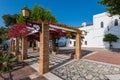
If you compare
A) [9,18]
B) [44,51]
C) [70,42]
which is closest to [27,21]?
[44,51]

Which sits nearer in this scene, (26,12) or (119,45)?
(26,12)

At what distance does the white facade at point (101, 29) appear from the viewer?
2814 centimetres

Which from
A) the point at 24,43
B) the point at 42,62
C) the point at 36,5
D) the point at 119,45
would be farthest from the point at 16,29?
the point at 119,45

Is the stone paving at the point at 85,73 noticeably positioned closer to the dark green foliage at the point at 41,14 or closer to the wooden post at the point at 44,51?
the wooden post at the point at 44,51

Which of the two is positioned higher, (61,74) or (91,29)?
(91,29)

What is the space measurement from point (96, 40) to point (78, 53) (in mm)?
19591

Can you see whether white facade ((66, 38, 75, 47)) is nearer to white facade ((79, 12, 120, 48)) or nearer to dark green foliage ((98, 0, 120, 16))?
white facade ((79, 12, 120, 48))

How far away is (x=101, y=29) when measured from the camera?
101 ft

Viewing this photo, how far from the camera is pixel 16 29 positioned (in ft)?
43.8

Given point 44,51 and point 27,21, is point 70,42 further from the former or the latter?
point 27,21

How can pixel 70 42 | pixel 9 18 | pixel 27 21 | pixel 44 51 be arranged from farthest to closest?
1. pixel 9 18
2. pixel 70 42
3. pixel 44 51
4. pixel 27 21

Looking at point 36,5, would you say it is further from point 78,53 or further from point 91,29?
point 91,29

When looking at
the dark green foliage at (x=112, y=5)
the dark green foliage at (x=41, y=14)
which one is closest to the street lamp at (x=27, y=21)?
the dark green foliage at (x=112, y=5)

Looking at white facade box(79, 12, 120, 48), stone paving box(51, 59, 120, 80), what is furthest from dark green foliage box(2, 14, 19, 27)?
stone paving box(51, 59, 120, 80)
